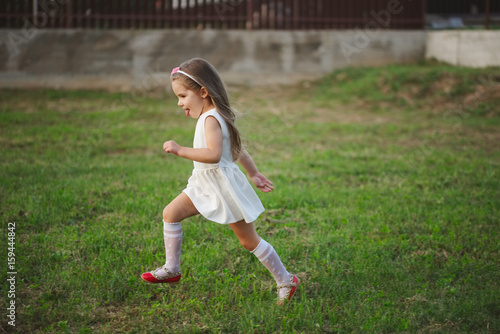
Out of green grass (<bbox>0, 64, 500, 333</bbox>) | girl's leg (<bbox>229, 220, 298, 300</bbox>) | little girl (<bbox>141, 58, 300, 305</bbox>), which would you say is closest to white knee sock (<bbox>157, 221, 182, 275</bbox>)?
little girl (<bbox>141, 58, 300, 305</bbox>)

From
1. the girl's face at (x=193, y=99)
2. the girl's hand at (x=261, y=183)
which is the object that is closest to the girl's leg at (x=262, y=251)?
the girl's hand at (x=261, y=183)

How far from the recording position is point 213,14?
12.1 metres

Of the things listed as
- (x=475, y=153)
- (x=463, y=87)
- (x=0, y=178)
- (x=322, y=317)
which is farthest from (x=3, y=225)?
(x=463, y=87)

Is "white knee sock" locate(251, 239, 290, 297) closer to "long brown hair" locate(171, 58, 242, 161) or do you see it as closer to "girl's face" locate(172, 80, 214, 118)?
"long brown hair" locate(171, 58, 242, 161)

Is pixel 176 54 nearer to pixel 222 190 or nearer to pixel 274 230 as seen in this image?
pixel 274 230

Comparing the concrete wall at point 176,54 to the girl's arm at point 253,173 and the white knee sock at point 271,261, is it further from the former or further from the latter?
the white knee sock at point 271,261

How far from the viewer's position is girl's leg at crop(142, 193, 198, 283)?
303 cm

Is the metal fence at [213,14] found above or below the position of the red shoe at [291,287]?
above

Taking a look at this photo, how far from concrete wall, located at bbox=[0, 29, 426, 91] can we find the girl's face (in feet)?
29.2

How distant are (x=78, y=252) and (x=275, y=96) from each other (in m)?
8.46

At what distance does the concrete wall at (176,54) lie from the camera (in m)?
11.3

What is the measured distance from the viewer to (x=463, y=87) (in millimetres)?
10305

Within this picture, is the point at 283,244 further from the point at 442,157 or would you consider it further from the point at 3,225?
the point at 442,157

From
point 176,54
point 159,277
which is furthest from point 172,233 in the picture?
point 176,54
